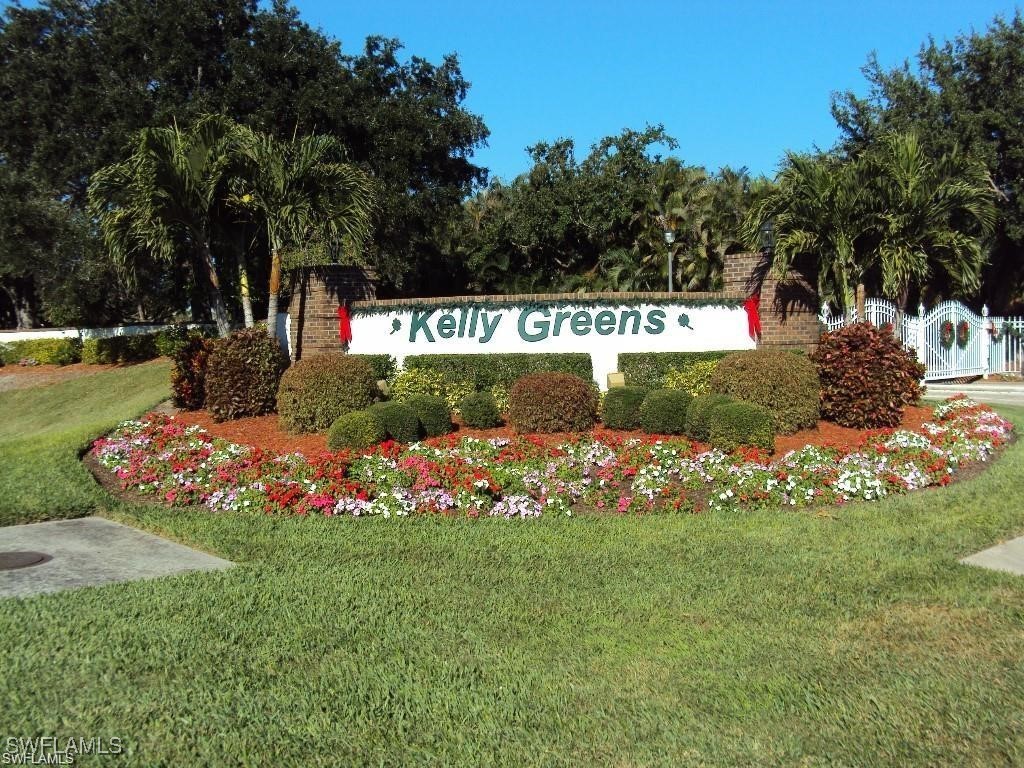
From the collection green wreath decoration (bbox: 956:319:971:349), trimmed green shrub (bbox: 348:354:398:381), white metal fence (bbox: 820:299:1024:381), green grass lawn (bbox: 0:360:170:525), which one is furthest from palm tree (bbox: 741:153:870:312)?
green grass lawn (bbox: 0:360:170:525)

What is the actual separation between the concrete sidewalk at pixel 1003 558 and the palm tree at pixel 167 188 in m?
10.6

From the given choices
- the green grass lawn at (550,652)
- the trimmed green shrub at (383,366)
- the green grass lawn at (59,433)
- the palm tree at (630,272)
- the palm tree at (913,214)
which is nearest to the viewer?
the green grass lawn at (550,652)

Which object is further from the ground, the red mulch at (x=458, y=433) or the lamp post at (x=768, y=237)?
the lamp post at (x=768, y=237)

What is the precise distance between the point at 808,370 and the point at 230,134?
29.0ft

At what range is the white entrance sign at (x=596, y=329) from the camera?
12.3 m

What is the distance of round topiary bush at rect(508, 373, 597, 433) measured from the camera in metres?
10.2

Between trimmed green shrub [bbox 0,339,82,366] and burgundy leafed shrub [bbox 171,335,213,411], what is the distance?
1527 cm

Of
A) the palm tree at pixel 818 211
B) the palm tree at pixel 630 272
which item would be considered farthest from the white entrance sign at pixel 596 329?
the palm tree at pixel 630 272

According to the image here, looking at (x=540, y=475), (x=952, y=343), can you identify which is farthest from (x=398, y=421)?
(x=952, y=343)

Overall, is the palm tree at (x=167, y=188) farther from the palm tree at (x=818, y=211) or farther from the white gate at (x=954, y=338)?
the white gate at (x=954, y=338)

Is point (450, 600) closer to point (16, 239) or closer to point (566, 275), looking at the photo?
point (16, 239)

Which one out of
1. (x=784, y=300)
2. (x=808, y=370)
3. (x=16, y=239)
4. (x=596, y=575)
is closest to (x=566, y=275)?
(x=16, y=239)

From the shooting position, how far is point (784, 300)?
478 inches

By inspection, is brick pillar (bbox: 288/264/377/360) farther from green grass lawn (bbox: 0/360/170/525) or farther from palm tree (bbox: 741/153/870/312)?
palm tree (bbox: 741/153/870/312)
